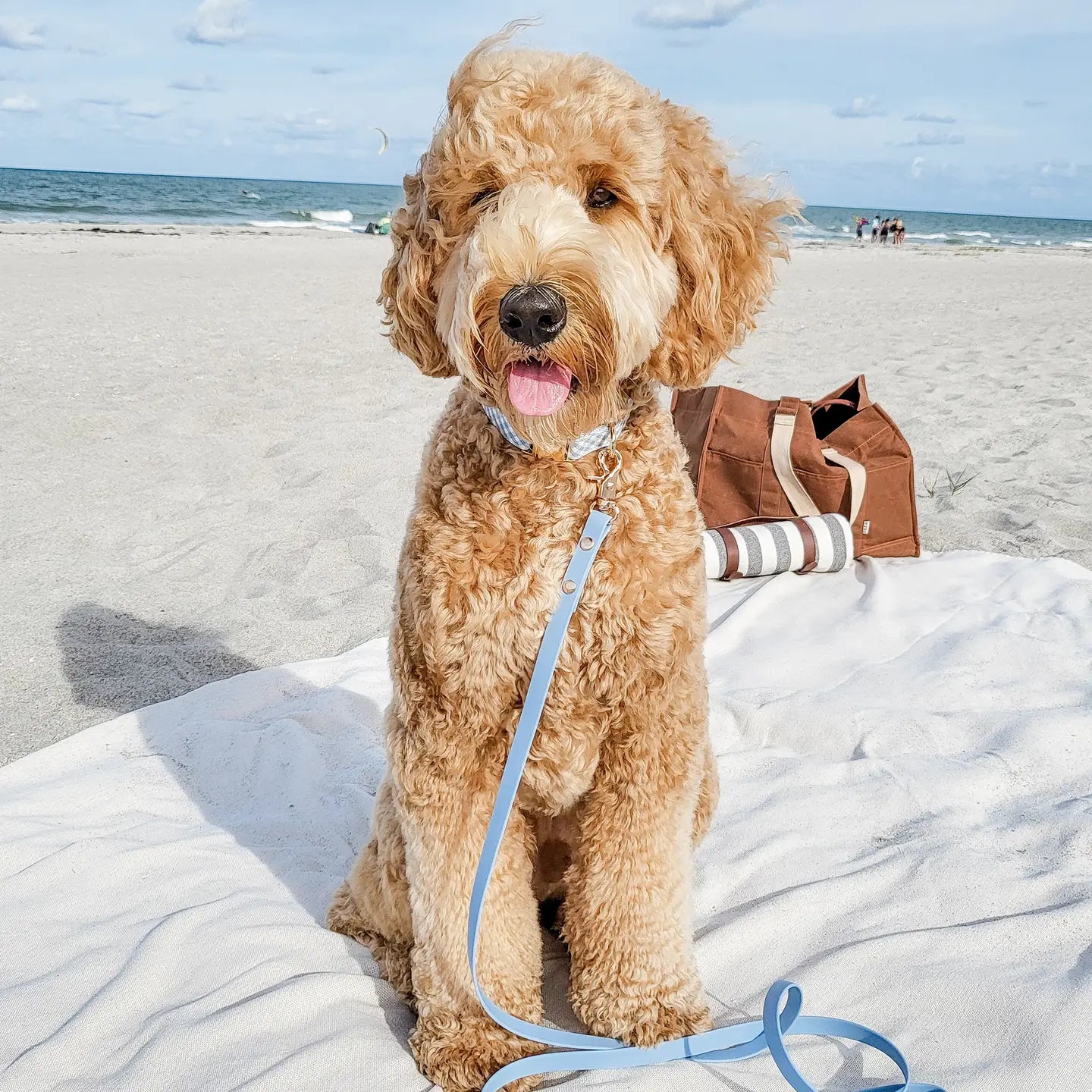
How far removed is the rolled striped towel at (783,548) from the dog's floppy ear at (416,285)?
8.48ft

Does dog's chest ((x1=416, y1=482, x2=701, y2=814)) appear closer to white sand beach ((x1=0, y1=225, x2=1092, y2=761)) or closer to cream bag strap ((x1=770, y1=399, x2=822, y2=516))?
white sand beach ((x1=0, y1=225, x2=1092, y2=761))

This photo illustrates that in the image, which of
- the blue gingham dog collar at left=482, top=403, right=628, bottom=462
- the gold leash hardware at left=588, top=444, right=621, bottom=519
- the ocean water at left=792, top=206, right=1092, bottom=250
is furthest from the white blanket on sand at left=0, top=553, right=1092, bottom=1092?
the ocean water at left=792, top=206, right=1092, bottom=250

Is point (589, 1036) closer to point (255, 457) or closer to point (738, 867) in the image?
point (738, 867)

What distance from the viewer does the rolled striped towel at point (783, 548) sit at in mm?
4465

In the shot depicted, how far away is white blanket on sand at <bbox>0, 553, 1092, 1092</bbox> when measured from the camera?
203 cm

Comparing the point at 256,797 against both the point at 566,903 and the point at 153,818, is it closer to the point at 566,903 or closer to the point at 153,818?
the point at 153,818

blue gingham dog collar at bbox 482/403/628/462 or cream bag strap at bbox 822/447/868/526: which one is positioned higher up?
blue gingham dog collar at bbox 482/403/628/462

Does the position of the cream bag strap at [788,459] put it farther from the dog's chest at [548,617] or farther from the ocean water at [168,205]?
the ocean water at [168,205]

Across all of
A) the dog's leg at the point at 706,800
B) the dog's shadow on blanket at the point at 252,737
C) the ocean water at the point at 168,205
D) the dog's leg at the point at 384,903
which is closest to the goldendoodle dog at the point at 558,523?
the dog's leg at the point at 384,903

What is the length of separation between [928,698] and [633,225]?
227cm

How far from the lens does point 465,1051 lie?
2.05 m

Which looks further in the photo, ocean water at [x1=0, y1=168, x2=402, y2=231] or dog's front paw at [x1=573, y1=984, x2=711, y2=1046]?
ocean water at [x1=0, y1=168, x2=402, y2=231]

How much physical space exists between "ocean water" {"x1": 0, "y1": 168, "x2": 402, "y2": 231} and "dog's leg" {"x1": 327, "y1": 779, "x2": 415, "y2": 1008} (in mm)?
19279

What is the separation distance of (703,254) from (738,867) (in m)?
1.66
